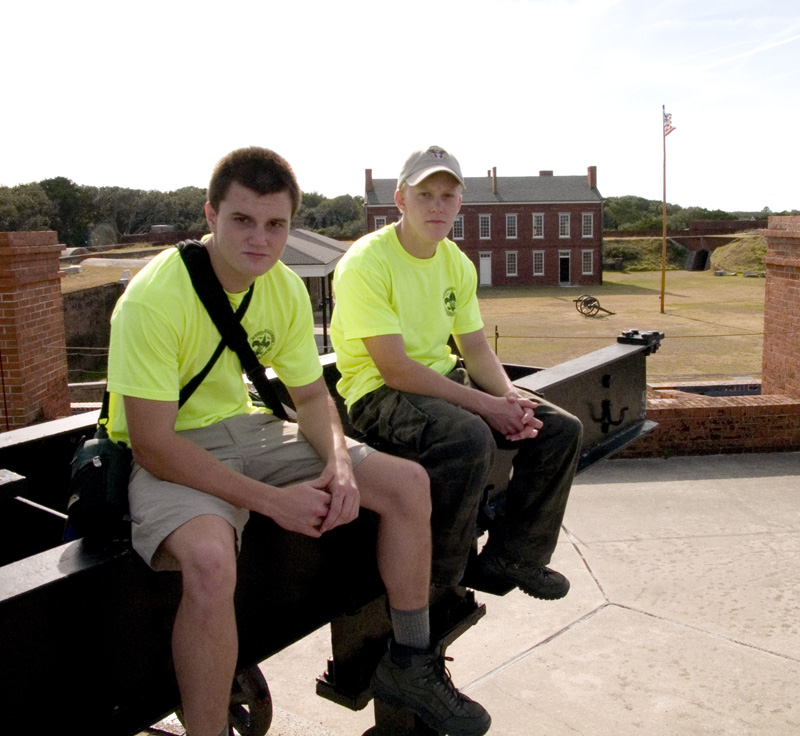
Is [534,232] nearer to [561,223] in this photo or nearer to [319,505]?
[561,223]

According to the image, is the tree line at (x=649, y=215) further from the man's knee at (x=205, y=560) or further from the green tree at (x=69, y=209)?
the man's knee at (x=205, y=560)

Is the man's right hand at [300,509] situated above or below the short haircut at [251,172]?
below

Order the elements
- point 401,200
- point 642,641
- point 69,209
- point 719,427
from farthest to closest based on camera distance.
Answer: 1. point 69,209
2. point 719,427
3. point 642,641
4. point 401,200

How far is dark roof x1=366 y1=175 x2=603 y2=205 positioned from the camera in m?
54.1

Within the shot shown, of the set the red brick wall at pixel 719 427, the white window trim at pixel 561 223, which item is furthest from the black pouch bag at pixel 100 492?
the white window trim at pixel 561 223

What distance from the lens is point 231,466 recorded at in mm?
1951

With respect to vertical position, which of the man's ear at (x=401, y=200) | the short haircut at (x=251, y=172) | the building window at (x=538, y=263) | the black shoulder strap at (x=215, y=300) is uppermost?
the short haircut at (x=251, y=172)

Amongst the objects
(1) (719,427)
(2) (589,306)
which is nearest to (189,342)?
(1) (719,427)

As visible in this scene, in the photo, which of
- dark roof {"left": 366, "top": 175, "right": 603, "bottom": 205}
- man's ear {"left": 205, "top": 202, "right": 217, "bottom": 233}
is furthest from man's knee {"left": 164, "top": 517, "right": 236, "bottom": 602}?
dark roof {"left": 366, "top": 175, "right": 603, "bottom": 205}

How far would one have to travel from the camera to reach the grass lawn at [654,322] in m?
18.9

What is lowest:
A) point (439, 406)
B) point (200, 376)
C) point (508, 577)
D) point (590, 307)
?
point (590, 307)

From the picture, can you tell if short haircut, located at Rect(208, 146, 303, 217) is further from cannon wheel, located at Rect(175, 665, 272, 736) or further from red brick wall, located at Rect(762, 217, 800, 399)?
red brick wall, located at Rect(762, 217, 800, 399)

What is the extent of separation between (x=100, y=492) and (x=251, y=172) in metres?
0.79

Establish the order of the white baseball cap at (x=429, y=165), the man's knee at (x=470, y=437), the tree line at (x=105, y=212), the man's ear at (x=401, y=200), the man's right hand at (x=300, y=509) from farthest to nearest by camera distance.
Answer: the tree line at (x=105, y=212)
the man's ear at (x=401, y=200)
the white baseball cap at (x=429, y=165)
the man's knee at (x=470, y=437)
the man's right hand at (x=300, y=509)
